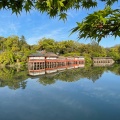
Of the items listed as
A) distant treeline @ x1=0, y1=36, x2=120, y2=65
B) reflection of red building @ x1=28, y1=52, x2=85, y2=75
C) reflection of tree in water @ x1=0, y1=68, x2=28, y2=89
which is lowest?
reflection of tree in water @ x1=0, y1=68, x2=28, y2=89

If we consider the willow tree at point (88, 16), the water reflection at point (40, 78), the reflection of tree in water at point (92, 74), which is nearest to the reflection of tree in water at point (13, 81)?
the water reflection at point (40, 78)

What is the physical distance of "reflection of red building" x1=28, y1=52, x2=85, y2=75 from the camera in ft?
101

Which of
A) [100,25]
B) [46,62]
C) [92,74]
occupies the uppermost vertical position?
[100,25]

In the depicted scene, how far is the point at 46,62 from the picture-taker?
36031mm

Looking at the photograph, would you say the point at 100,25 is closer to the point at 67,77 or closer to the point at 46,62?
the point at 67,77

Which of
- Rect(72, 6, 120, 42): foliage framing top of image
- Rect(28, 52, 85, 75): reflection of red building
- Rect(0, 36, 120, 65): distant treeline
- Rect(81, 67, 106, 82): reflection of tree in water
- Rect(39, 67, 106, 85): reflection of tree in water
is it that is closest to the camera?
Rect(72, 6, 120, 42): foliage framing top of image

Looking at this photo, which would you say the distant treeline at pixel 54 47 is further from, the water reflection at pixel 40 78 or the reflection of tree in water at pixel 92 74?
the water reflection at pixel 40 78

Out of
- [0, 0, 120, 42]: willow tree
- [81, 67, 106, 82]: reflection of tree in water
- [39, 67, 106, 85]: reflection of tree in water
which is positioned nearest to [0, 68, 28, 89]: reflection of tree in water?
[39, 67, 106, 85]: reflection of tree in water

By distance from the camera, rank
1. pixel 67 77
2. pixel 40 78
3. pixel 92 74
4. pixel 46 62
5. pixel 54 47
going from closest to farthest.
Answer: pixel 40 78
pixel 67 77
pixel 92 74
pixel 46 62
pixel 54 47

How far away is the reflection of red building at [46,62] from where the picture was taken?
3073cm

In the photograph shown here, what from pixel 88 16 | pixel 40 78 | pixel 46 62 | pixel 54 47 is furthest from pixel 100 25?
pixel 54 47

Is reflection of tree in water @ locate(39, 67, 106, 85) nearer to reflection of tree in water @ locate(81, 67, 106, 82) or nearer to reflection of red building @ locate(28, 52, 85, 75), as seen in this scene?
reflection of tree in water @ locate(81, 67, 106, 82)

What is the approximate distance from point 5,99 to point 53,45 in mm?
43157

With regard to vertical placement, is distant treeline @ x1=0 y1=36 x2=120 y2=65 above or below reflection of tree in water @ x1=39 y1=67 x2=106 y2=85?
above
